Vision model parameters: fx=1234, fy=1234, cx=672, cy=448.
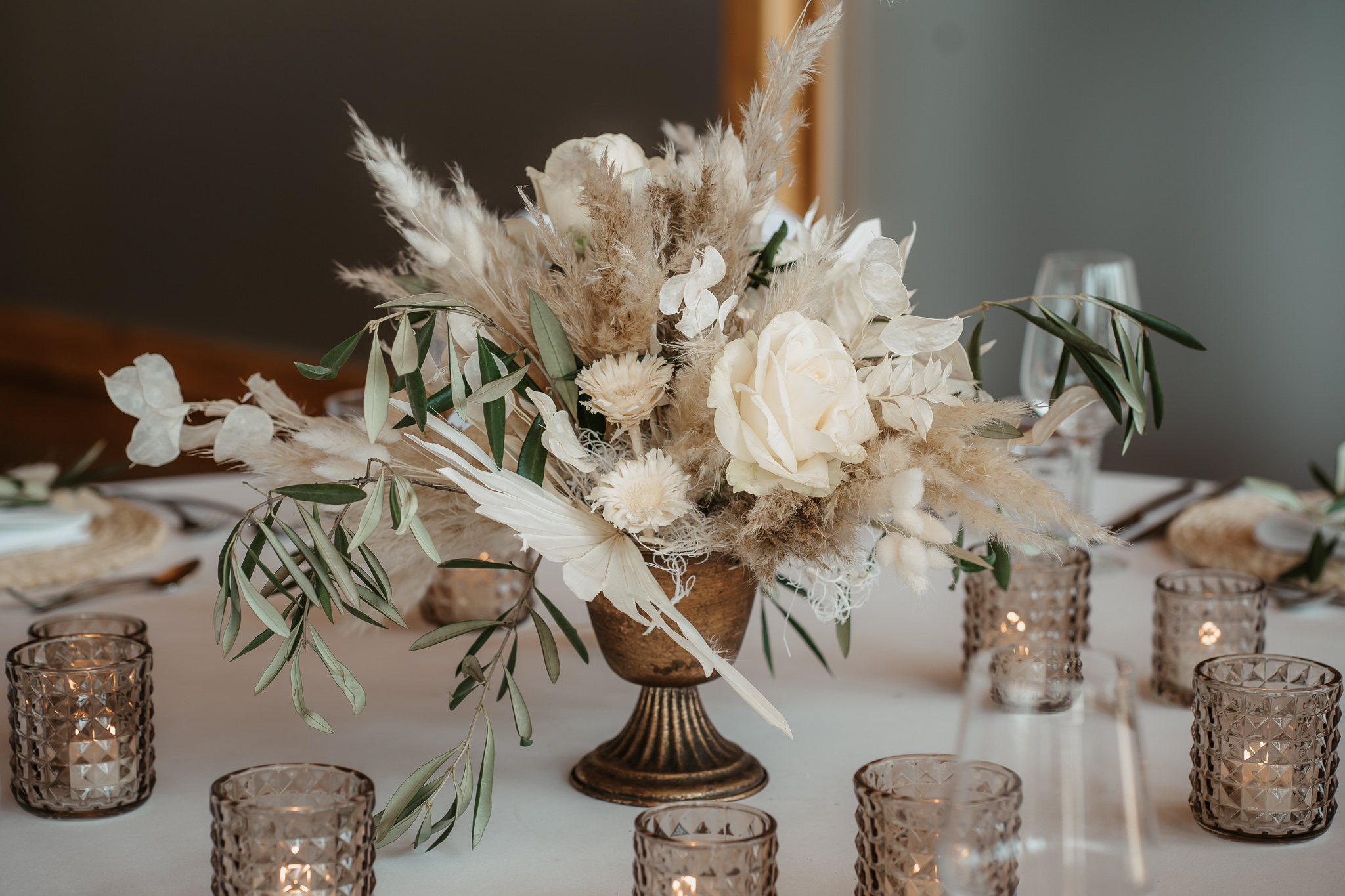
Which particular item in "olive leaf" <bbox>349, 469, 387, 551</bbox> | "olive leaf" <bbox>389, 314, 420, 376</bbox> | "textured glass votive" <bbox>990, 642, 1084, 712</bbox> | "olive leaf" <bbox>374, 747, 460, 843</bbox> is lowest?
"olive leaf" <bbox>374, 747, 460, 843</bbox>

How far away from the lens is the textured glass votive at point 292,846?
56 cm

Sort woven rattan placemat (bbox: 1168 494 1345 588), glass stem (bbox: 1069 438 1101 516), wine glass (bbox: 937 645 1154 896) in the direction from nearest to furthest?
wine glass (bbox: 937 645 1154 896)
woven rattan placemat (bbox: 1168 494 1345 588)
glass stem (bbox: 1069 438 1101 516)

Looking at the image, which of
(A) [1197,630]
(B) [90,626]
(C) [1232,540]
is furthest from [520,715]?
(C) [1232,540]

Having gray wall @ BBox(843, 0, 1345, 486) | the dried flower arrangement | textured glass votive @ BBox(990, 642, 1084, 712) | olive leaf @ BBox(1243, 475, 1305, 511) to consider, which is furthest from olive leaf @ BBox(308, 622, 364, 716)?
gray wall @ BBox(843, 0, 1345, 486)

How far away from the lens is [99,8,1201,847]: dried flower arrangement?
62 cm

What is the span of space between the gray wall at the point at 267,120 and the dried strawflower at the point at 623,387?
2.25m

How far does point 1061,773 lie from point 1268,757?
0.31 meters

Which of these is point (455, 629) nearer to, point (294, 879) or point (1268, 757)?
point (294, 879)

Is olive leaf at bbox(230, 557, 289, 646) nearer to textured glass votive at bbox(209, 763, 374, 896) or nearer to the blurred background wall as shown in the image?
textured glass votive at bbox(209, 763, 374, 896)

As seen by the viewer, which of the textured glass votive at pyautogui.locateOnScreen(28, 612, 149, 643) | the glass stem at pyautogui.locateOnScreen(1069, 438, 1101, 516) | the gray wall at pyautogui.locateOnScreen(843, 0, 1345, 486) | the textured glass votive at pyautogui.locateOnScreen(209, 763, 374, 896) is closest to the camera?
the textured glass votive at pyautogui.locateOnScreen(209, 763, 374, 896)

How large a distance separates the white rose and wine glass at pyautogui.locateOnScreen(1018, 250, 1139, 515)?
0.64 metres

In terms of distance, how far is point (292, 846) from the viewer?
1.84 ft

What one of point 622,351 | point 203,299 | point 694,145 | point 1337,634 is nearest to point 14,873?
point 622,351

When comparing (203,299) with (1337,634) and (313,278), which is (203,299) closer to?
(313,278)
